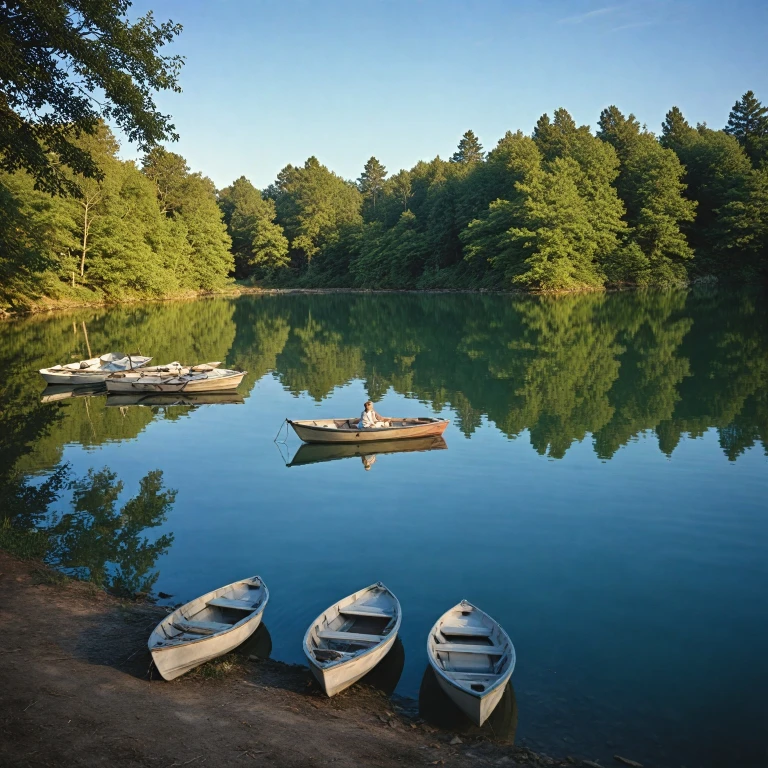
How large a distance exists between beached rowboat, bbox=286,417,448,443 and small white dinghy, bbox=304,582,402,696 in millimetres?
8443

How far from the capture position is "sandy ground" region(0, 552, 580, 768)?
5.11m

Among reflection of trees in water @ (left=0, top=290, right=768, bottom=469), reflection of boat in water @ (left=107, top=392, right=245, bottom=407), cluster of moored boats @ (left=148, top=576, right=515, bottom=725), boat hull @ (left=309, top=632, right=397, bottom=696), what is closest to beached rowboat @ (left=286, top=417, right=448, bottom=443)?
reflection of trees in water @ (left=0, top=290, right=768, bottom=469)

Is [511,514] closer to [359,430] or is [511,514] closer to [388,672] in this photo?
[388,672]

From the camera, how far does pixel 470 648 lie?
660cm

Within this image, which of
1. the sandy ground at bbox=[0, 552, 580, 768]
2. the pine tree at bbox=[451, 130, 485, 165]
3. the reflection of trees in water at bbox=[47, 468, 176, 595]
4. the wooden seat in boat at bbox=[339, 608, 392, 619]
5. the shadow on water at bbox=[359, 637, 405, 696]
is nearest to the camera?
the sandy ground at bbox=[0, 552, 580, 768]

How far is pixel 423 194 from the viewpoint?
293ft

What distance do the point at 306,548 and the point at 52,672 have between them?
433 cm

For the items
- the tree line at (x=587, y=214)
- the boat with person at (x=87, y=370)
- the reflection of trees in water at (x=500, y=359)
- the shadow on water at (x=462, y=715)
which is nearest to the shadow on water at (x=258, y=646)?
the shadow on water at (x=462, y=715)

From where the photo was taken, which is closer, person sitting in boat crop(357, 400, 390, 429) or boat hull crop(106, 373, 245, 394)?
person sitting in boat crop(357, 400, 390, 429)

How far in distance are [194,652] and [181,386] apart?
1781 centimetres

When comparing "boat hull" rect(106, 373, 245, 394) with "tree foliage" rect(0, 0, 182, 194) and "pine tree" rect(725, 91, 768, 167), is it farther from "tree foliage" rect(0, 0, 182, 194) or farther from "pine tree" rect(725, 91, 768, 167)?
"pine tree" rect(725, 91, 768, 167)

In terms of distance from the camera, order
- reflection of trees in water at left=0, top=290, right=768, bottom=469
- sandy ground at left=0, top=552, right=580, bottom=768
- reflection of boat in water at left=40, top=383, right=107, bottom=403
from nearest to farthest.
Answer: sandy ground at left=0, top=552, right=580, bottom=768, reflection of trees in water at left=0, top=290, right=768, bottom=469, reflection of boat in water at left=40, top=383, right=107, bottom=403

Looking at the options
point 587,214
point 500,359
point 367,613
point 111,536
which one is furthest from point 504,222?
point 367,613

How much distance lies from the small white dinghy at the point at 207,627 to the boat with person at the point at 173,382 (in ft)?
53.2
